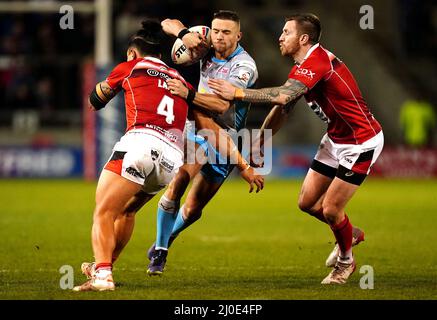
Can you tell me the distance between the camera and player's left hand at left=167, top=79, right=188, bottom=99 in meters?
7.99

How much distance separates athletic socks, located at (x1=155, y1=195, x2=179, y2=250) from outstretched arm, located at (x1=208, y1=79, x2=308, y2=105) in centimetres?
159

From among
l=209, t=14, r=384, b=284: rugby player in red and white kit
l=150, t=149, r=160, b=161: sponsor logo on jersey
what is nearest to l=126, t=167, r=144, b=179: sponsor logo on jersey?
l=150, t=149, r=160, b=161: sponsor logo on jersey

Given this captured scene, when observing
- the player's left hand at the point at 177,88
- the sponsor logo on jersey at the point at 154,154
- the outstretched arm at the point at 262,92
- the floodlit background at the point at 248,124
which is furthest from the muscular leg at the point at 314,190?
the sponsor logo on jersey at the point at 154,154

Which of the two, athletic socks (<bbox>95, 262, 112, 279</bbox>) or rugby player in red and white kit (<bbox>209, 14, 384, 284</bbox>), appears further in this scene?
rugby player in red and white kit (<bbox>209, 14, 384, 284</bbox>)

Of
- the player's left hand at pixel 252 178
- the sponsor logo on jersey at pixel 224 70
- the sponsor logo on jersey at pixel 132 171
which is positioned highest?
the sponsor logo on jersey at pixel 224 70

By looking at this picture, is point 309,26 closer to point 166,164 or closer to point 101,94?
point 166,164

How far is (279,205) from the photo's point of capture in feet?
57.0

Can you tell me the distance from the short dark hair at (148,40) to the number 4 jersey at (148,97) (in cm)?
11

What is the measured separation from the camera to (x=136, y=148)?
306 inches

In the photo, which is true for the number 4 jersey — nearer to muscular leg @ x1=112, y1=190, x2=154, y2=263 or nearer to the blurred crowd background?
muscular leg @ x1=112, y1=190, x2=154, y2=263

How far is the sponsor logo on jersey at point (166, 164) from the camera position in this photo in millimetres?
7906

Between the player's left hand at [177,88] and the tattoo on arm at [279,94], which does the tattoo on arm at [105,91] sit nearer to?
the player's left hand at [177,88]

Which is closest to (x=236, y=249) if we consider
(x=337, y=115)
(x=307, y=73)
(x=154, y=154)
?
(x=337, y=115)

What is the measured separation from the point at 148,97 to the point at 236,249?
3909 millimetres
